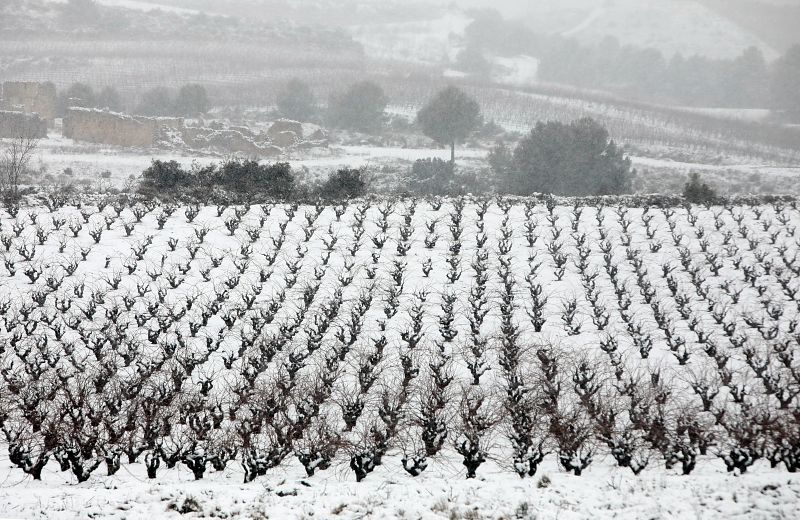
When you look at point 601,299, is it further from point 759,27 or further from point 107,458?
point 759,27

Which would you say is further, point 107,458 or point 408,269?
point 408,269

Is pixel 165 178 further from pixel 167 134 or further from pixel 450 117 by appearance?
pixel 450 117

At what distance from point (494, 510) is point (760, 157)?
192 ft

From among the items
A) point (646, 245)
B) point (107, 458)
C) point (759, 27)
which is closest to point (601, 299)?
point (646, 245)

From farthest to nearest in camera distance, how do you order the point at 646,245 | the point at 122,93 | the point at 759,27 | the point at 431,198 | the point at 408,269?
1. the point at 759,27
2. the point at 122,93
3. the point at 431,198
4. the point at 646,245
5. the point at 408,269

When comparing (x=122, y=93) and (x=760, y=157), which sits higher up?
(x=122, y=93)

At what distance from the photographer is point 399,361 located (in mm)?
9617

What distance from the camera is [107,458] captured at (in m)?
6.32

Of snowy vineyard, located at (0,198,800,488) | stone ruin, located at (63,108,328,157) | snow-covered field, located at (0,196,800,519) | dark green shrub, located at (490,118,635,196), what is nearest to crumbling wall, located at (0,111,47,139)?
stone ruin, located at (63,108,328,157)

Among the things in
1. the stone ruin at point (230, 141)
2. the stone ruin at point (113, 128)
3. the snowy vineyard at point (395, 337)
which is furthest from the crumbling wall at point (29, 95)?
the snowy vineyard at point (395, 337)

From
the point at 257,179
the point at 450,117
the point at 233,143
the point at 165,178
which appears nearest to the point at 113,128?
the point at 233,143

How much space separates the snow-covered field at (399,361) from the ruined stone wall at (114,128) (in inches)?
1047

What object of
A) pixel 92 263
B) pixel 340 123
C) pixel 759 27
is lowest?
pixel 92 263

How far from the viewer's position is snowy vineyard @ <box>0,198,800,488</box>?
6.80 meters
